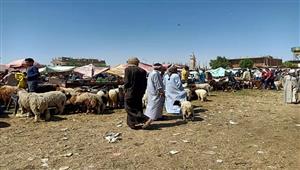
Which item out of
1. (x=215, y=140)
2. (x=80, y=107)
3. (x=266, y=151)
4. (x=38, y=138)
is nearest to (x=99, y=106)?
(x=80, y=107)

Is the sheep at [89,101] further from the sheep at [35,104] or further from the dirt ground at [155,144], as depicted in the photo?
the sheep at [35,104]

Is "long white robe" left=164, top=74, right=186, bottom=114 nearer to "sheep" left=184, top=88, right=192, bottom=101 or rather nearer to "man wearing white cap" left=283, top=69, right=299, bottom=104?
"sheep" left=184, top=88, right=192, bottom=101

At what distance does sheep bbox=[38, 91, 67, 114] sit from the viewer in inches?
356

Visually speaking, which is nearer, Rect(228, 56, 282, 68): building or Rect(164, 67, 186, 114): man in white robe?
Rect(164, 67, 186, 114): man in white robe

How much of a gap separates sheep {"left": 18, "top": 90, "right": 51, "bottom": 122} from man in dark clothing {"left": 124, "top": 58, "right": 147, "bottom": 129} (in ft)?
8.69

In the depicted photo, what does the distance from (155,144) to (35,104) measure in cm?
414

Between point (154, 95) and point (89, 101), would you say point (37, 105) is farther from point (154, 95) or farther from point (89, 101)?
point (154, 95)

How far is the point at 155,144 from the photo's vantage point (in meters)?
6.37

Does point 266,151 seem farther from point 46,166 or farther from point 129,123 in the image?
point 46,166

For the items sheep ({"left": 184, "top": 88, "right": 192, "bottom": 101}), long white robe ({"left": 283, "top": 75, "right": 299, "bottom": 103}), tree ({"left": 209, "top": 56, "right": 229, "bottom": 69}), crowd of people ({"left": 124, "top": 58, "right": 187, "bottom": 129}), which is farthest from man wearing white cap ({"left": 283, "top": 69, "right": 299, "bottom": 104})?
tree ({"left": 209, "top": 56, "right": 229, "bottom": 69})

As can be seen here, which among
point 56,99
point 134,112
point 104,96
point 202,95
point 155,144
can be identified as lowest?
point 155,144

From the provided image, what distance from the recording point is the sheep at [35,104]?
343 inches

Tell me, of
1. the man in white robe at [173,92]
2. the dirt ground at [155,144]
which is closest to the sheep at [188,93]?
the man in white robe at [173,92]

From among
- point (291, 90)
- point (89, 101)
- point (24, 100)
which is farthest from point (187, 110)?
→ point (291, 90)
